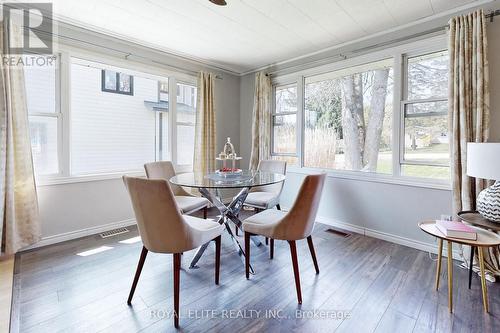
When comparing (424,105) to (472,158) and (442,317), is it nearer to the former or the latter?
(472,158)

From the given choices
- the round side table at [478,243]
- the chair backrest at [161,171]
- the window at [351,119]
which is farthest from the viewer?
the window at [351,119]

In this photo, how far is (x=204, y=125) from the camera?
13.1 ft

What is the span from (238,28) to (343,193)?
2.42 metres

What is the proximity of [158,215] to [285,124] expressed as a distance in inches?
116

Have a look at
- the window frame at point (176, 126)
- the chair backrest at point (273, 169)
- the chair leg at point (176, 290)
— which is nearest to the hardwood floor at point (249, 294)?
the chair leg at point (176, 290)

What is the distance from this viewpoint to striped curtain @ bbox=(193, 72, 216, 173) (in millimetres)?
3961

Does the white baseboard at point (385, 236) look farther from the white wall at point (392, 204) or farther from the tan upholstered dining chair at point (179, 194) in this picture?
the tan upholstered dining chair at point (179, 194)

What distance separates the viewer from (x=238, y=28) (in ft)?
9.22

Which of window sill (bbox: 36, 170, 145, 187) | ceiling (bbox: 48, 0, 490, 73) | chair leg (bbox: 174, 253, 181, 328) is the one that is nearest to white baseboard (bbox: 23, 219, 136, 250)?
window sill (bbox: 36, 170, 145, 187)

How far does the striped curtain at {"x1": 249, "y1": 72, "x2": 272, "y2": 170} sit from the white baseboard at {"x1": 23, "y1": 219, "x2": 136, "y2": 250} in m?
2.12

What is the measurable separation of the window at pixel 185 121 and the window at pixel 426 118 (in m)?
2.99

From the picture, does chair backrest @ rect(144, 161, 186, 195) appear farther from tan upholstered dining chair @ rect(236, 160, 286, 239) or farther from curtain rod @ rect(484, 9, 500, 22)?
curtain rod @ rect(484, 9, 500, 22)

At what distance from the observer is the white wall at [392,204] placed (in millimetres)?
2230

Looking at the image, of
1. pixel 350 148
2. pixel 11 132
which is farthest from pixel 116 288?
pixel 350 148
